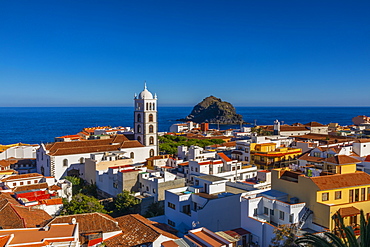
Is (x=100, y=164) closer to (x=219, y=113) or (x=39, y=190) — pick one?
(x=39, y=190)

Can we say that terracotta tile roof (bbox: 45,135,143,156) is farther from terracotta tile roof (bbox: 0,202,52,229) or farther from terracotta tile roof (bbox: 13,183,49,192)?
terracotta tile roof (bbox: 0,202,52,229)

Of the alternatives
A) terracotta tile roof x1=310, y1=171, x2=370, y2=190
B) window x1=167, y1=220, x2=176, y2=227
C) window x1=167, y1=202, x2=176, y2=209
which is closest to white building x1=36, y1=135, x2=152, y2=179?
window x1=167, y1=202, x2=176, y2=209

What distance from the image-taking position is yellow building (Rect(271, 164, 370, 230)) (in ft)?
46.2

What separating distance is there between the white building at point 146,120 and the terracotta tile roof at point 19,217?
21.1 m

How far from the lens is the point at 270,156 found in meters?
31.2

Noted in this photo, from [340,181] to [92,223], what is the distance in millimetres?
11730

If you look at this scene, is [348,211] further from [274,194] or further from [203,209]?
[203,209]

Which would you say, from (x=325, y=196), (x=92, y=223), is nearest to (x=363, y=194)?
(x=325, y=196)

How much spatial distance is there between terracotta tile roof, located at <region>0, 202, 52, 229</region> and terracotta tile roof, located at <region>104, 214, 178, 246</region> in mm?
4041

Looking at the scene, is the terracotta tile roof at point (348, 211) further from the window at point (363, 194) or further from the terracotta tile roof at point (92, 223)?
the terracotta tile roof at point (92, 223)

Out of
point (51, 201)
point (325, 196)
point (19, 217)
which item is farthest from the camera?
point (51, 201)

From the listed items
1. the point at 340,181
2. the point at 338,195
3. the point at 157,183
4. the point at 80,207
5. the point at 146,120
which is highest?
the point at 146,120

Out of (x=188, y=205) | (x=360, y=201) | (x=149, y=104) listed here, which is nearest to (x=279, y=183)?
(x=360, y=201)

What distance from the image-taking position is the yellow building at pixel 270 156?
103 feet
